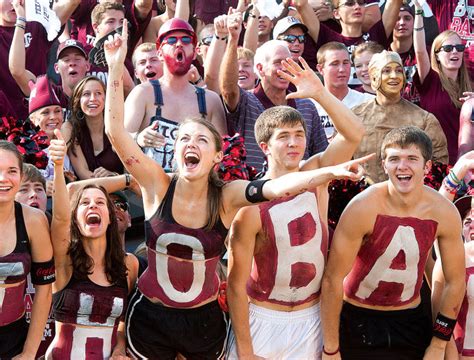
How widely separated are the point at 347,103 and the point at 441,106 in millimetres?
691

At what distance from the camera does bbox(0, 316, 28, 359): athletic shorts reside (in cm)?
459

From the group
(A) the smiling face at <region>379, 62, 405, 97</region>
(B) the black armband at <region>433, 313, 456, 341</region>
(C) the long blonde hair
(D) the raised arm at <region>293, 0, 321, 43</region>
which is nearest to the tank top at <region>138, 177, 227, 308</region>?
(B) the black armband at <region>433, 313, 456, 341</region>

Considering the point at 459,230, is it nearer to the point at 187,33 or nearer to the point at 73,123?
the point at 187,33

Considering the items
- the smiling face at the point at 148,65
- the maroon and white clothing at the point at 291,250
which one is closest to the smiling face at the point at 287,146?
the maroon and white clothing at the point at 291,250

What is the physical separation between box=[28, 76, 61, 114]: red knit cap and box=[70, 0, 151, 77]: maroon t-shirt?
4.12 ft

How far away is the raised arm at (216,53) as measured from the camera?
6.00 metres

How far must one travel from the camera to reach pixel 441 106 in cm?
700

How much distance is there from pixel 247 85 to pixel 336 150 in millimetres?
2245

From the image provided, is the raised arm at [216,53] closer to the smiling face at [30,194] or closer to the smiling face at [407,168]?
the smiling face at [30,194]

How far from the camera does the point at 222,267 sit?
5.36 m

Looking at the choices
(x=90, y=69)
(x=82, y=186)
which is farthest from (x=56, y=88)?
(x=82, y=186)

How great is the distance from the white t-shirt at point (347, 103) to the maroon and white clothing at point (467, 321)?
5.89 ft

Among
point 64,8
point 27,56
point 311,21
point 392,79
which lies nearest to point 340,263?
point 392,79

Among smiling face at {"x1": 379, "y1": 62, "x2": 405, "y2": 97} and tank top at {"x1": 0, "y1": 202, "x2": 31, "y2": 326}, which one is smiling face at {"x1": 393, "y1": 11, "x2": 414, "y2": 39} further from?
tank top at {"x1": 0, "y1": 202, "x2": 31, "y2": 326}
